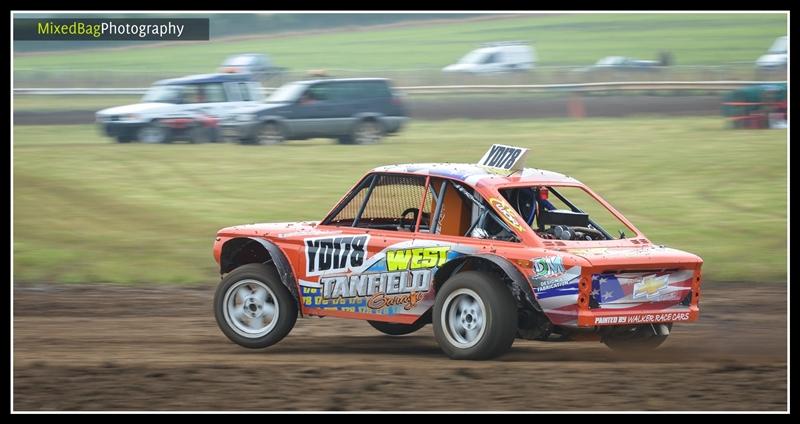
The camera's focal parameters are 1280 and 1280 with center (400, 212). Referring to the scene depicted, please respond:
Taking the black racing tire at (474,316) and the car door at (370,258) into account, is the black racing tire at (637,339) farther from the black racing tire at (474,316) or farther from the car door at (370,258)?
the car door at (370,258)

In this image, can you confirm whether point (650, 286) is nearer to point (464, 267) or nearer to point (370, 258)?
point (464, 267)

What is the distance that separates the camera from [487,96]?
3591cm

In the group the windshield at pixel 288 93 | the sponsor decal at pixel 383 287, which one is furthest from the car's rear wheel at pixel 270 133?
the sponsor decal at pixel 383 287

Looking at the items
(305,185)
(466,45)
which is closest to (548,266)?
(305,185)

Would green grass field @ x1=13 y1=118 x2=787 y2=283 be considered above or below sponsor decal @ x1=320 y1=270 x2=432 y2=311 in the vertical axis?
above

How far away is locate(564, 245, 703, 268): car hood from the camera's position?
934cm

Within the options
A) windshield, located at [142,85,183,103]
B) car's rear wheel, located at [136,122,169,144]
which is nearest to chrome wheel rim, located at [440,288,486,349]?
car's rear wheel, located at [136,122,169,144]

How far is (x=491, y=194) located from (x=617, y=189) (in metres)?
11.5

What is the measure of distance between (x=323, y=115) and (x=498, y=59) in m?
12.3

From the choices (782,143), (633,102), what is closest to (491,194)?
(782,143)

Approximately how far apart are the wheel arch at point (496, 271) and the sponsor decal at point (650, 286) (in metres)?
0.76

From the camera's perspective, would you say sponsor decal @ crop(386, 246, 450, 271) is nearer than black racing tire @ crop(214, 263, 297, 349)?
Yes

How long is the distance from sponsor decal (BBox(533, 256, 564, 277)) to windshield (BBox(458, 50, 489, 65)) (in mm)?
28869

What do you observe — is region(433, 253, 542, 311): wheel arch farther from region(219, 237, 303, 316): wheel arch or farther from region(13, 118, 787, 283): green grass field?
region(13, 118, 787, 283): green grass field
